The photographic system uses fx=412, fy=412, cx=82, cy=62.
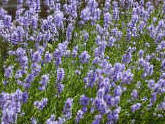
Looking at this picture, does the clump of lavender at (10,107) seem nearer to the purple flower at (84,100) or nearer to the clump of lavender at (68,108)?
the clump of lavender at (68,108)

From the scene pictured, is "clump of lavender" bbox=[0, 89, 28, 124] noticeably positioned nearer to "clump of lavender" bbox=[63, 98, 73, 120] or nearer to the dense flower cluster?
the dense flower cluster

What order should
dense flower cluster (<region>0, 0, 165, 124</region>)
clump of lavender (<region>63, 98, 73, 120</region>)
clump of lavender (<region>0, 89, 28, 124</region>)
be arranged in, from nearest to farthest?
clump of lavender (<region>0, 89, 28, 124</region>)
clump of lavender (<region>63, 98, 73, 120</region>)
dense flower cluster (<region>0, 0, 165, 124</region>)

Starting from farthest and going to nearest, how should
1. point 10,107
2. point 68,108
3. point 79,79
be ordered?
point 79,79
point 68,108
point 10,107

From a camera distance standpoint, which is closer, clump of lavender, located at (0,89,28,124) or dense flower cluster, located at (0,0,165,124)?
clump of lavender, located at (0,89,28,124)

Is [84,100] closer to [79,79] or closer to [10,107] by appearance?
[10,107]

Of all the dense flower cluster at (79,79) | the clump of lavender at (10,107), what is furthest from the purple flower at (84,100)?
the clump of lavender at (10,107)

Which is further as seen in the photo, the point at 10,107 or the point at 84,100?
the point at 84,100

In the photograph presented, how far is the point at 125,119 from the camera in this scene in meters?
3.95

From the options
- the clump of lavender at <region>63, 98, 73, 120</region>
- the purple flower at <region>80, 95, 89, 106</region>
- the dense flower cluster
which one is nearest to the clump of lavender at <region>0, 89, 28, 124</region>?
the dense flower cluster

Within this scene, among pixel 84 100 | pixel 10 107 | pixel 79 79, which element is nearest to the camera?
pixel 10 107

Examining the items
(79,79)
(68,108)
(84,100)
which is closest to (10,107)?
(68,108)

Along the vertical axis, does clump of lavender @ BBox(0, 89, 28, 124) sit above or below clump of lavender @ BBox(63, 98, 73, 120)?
above

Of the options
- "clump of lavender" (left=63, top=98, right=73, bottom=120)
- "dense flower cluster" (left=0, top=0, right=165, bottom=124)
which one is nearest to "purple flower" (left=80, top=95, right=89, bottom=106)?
"dense flower cluster" (left=0, top=0, right=165, bottom=124)

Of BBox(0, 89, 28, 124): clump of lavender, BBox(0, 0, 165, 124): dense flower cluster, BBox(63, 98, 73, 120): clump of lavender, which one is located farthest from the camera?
BBox(0, 0, 165, 124): dense flower cluster
